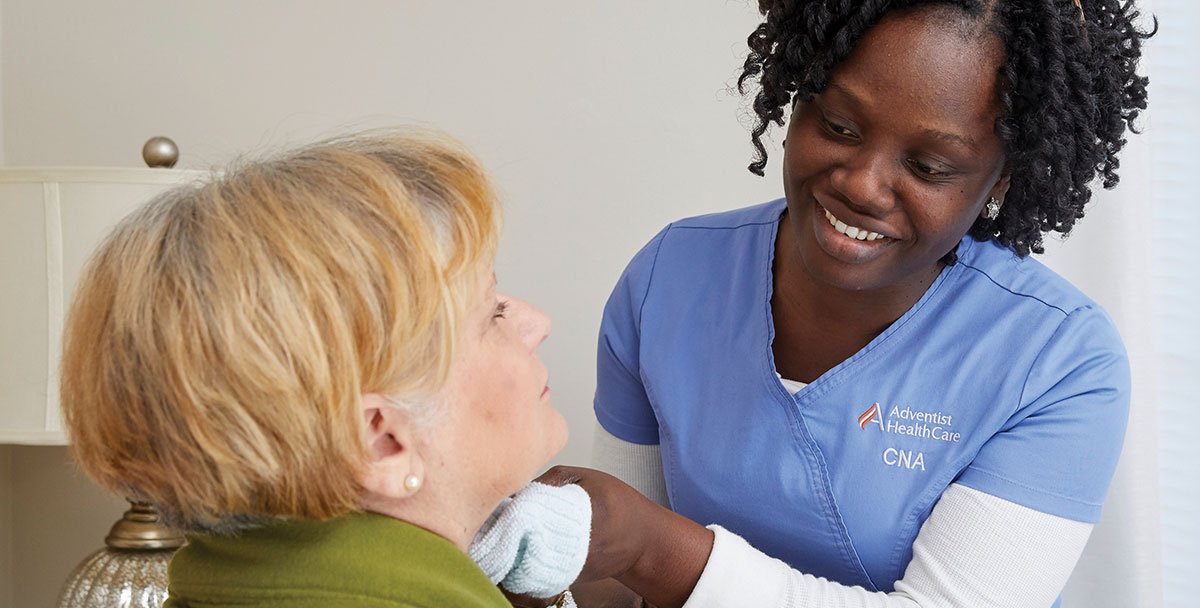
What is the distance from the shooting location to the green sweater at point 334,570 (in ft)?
2.86

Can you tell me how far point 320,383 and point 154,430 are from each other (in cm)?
12

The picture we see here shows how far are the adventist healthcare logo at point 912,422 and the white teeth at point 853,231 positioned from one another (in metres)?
0.22

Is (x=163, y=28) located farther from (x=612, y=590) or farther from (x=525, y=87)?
(x=612, y=590)

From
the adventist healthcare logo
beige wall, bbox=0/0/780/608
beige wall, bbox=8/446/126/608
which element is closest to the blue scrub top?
the adventist healthcare logo

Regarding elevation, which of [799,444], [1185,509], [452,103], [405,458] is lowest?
[1185,509]

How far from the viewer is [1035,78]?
1167mm

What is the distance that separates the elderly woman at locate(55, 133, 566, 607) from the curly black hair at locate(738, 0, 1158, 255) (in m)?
0.49

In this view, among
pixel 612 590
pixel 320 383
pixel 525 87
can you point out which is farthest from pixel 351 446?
pixel 525 87

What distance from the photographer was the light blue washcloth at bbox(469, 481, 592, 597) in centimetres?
103

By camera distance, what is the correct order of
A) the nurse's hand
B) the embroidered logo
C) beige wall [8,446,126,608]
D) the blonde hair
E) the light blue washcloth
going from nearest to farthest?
the blonde hair → the light blue washcloth → the nurse's hand → the embroidered logo → beige wall [8,446,126,608]

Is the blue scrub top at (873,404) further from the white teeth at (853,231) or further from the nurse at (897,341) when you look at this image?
the white teeth at (853,231)

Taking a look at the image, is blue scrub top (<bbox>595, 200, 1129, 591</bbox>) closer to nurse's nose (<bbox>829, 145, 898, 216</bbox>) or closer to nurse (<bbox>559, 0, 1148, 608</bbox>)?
nurse (<bbox>559, 0, 1148, 608</bbox>)

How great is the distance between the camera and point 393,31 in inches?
83.8

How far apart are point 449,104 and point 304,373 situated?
1347 millimetres
